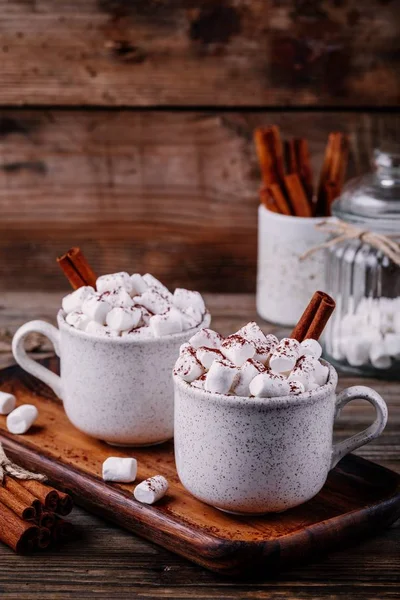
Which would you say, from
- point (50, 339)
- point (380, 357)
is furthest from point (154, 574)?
point (380, 357)

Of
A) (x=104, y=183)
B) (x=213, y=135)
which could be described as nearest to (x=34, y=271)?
(x=104, y=183)

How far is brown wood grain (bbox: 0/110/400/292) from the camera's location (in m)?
2.15

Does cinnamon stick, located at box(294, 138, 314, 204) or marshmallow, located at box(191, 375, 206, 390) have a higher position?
marshmallow, located at box(191, 375, 206, 390)

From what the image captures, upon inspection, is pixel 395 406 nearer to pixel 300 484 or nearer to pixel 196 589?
pixel 300 484

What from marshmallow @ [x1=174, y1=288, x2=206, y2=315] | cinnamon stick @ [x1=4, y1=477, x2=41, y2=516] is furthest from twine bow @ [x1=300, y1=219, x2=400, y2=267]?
cinnamon stick @ [x1=4, y1=477, x2=41, y2=516]

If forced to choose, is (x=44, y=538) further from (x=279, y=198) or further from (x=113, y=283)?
(x=279, y=198)

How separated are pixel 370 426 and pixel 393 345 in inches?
20.1

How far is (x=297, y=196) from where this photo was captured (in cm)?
179

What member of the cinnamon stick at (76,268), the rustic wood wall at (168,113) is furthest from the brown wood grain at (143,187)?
the cinnamon stick at (76,268)

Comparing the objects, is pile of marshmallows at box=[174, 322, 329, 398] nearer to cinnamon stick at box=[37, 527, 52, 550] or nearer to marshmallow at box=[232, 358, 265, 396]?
marshmallow at box=[232, 358, 265, 396]

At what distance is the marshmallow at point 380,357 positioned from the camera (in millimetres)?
1568

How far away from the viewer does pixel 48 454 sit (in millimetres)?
1209

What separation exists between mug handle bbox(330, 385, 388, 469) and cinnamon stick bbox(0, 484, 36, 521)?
1.10 feet

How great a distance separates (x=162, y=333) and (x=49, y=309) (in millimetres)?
815
